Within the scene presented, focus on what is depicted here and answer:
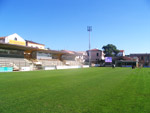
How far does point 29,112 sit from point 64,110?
1067 millimetres

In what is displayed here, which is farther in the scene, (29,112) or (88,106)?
(88,106)

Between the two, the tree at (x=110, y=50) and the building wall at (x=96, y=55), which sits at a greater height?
the tree at (x=110, y=50)

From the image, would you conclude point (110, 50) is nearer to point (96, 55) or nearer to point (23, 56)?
point (96, 55)

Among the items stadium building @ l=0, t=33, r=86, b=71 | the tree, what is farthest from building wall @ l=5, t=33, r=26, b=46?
the tree

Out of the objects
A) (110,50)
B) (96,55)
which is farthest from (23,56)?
(110,50)

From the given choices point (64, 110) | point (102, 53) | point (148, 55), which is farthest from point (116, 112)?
point (102, 53)

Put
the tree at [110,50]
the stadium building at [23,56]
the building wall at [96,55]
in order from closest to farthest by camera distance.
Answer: the stadium building at [23,56] < the tree at [110,50] < the building wall at [96,55]

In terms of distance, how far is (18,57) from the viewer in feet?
131

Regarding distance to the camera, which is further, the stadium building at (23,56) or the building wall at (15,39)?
the building wall at (15,39)

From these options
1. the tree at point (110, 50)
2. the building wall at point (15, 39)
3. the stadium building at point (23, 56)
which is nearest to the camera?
the stadium building at point (23, 56)

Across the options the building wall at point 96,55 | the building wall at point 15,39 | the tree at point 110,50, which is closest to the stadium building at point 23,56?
the building wall at point 15,39

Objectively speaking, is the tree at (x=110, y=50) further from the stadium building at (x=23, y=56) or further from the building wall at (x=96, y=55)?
the stadium building at (x=23, y=56)

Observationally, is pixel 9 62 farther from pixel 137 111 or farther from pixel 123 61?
pixel 123 61

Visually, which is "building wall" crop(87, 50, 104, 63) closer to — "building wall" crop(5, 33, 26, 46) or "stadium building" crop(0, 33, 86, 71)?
"stadium building" crop(0, 33, 86, 71)
